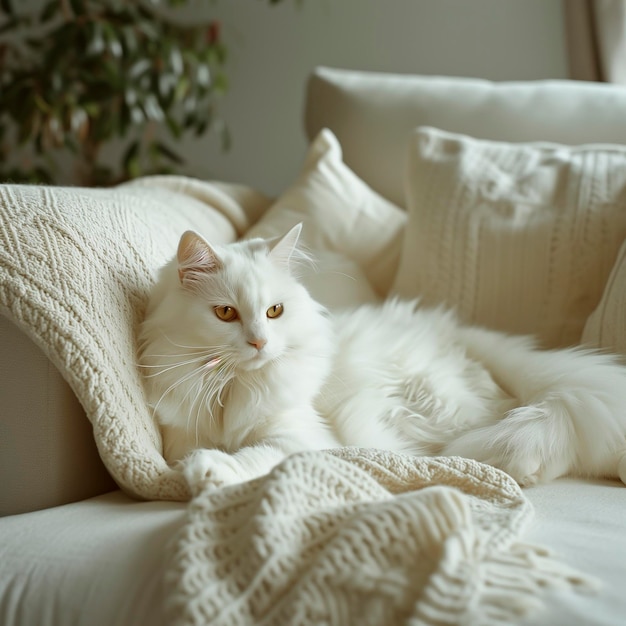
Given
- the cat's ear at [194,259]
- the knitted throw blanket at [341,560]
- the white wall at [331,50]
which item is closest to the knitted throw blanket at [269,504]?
the knitted throw blanket at [341,560]

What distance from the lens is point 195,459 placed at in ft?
2.99

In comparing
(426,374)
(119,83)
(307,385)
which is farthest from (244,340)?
(119,83)

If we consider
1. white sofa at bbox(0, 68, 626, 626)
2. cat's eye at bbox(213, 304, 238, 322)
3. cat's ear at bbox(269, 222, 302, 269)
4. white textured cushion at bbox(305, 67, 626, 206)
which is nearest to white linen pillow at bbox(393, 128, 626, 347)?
white sofa at bbox(0, 68, 626, 626)

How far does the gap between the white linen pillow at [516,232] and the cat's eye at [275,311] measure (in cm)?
52

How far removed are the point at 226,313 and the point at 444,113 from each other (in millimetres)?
995

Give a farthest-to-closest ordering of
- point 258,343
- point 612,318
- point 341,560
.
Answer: point 612,318
point 258,343
point 341,560

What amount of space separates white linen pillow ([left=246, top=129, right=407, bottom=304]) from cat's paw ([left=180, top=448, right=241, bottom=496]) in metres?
0.74

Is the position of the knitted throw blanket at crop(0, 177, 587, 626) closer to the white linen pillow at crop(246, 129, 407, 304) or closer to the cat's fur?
the cat's fur

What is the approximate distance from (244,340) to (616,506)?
0.55 meters

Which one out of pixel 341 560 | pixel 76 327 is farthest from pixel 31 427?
pixel 341 560

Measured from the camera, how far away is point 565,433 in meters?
1.06

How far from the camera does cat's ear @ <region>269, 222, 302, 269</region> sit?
113cm

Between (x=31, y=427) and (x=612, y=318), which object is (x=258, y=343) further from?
(x=612, y=318)

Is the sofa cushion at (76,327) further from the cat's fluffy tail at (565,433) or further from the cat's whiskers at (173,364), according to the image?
the cat's fluffy tail at (565,433)
